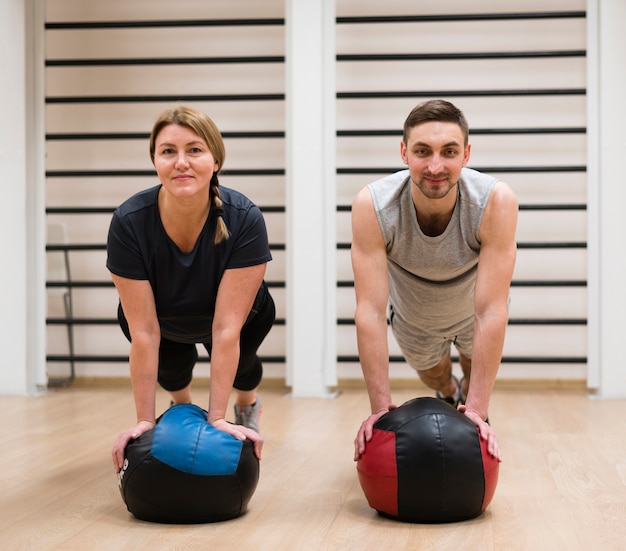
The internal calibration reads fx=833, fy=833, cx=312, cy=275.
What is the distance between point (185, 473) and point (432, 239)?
1031mm

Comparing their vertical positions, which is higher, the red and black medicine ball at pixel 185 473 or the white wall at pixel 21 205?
the white wall at pixel 21 205

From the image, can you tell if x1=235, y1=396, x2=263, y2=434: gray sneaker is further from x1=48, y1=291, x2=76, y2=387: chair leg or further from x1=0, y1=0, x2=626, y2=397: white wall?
x1=48, y1=291, x2=76, y2=387: chair leg

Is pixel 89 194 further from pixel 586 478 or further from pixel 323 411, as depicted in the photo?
pixel 586 478

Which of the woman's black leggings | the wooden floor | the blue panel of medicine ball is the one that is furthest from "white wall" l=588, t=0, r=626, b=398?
the blue panel of medicine ball

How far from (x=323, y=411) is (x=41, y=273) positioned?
6.54 ft

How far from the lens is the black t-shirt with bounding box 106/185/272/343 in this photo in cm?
239

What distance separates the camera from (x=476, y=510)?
2166 millimetres

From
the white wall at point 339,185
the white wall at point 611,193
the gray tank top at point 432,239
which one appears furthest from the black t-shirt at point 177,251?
the white wall at point 611,193

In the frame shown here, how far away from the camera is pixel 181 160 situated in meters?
2.28

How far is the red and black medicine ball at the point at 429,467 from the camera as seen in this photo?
2.06 metres

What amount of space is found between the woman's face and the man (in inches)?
19.5

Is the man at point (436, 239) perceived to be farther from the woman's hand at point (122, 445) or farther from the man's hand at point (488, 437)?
the woman's hand at point (122, 445)

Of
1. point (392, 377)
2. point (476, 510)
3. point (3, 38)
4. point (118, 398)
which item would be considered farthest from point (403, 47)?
point (476, 510)

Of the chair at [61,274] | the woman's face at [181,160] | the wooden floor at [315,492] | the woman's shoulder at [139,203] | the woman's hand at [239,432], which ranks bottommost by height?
the wooden floor at [315,492]
